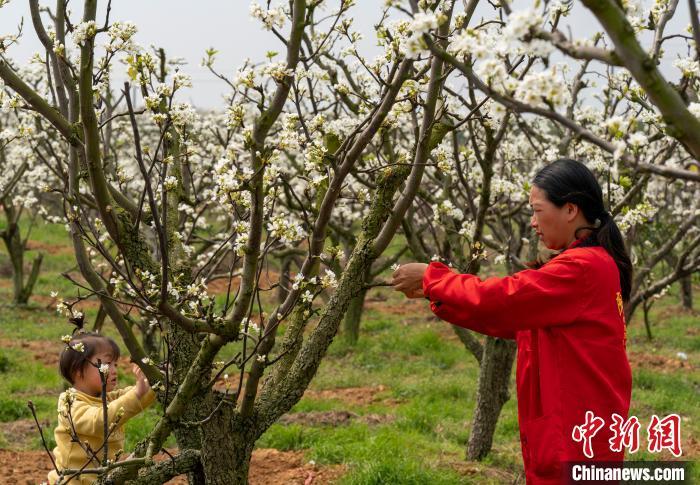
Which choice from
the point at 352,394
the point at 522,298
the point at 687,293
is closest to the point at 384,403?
the point at 352,394

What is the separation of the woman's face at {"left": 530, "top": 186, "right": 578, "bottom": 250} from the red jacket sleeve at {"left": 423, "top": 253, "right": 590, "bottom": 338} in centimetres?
20

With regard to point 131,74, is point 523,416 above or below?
below

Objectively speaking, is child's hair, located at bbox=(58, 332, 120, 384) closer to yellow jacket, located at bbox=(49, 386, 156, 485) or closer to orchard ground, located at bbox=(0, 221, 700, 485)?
yellow jacket, located at bbox=(49, 386, 156, 485)

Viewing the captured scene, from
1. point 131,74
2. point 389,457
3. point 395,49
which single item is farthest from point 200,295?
point 389,457

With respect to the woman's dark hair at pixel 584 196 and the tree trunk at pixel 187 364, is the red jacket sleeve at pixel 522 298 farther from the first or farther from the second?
the tree trunk at pixel 187 364

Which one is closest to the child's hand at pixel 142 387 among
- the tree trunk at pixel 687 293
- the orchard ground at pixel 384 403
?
the orchard ground at pixel 384 403

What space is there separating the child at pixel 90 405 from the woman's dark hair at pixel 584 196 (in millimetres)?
2023

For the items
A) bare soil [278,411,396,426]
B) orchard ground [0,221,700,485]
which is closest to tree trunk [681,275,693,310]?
orchard ground [0,221,700,485]

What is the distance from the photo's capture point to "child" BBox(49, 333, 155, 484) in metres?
3.69

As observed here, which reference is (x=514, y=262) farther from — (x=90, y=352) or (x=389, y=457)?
(x=90, y=352)

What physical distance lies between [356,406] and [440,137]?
4.82 metres

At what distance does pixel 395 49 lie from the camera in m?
3.19

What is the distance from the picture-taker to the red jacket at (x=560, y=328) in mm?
2791

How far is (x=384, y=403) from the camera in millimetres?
8461
